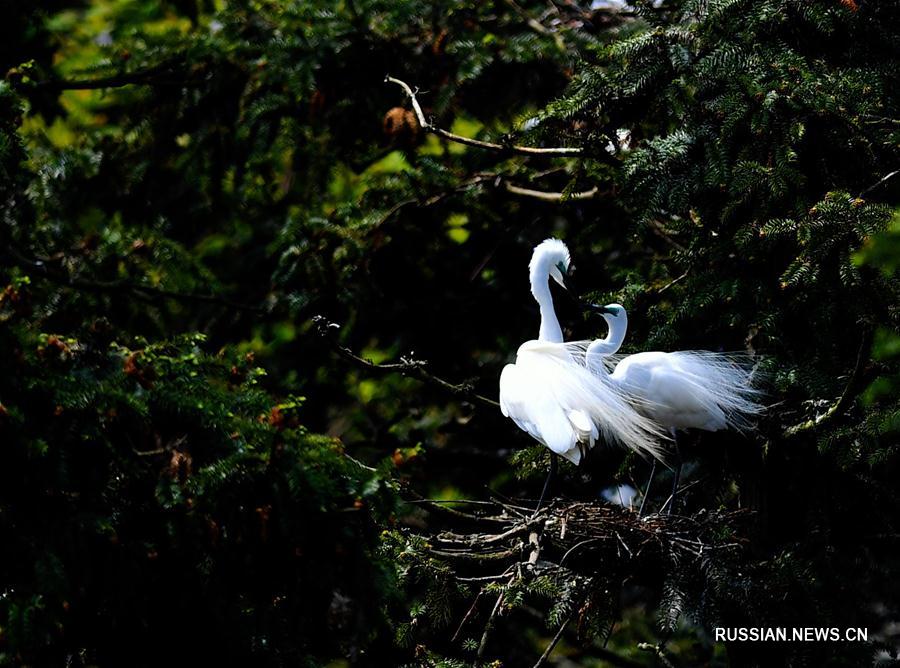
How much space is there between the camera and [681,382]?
433cm

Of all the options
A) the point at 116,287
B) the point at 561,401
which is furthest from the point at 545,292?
the point at 116,287

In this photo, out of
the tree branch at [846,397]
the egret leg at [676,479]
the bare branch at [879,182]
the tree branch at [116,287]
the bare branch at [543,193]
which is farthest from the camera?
the tree branch at [116,287]

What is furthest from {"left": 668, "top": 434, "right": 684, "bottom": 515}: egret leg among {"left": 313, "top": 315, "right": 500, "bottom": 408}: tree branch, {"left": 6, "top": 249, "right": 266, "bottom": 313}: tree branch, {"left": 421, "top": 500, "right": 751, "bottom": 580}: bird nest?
{"left": 6, "top": 249, "right": 266, "bottom": 313}: tree branch

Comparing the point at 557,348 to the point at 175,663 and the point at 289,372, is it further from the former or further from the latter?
the point at 175,663

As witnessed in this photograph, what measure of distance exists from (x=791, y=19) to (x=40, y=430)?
10.1ft

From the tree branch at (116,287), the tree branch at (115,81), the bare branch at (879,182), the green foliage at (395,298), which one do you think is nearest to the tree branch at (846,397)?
the green foliage at (395,298)

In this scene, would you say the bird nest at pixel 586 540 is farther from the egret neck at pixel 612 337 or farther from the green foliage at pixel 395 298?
the egret neck at pixel 612 337

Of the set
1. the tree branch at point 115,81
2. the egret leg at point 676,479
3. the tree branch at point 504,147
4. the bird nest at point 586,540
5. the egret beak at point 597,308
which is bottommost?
the egret leg at point 676,479

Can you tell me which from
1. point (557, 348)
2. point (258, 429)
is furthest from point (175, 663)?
point (557, 348)

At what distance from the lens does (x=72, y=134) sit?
8008 mm

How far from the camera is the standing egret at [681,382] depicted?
4.32 metres

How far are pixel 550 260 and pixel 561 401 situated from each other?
2.42 ft

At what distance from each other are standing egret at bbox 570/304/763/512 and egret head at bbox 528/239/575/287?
39 cm

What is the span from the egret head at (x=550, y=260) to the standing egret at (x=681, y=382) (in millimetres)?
388
